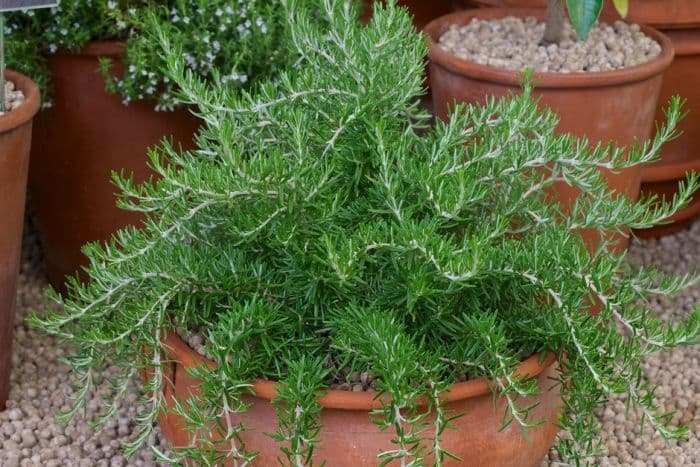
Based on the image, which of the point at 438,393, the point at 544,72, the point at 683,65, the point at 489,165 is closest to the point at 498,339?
the point at 438,393

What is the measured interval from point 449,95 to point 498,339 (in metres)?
0.93

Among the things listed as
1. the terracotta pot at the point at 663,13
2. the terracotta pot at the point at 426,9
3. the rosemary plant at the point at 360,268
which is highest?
the rosemary plant at the point at 360,268

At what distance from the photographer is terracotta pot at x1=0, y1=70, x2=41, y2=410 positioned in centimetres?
187

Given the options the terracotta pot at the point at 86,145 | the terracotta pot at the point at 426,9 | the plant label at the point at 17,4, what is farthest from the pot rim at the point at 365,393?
the terracotta pot at the point at 426,9

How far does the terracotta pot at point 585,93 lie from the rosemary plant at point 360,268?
1.51 ft

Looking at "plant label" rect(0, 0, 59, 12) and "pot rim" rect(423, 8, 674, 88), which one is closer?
"plant label" rect(0, 0, 59, 12)

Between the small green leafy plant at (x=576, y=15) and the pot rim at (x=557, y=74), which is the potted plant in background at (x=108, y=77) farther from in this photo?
the small green leafy plant at (x=576, y=15)

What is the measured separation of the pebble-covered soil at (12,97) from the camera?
1.94 metres

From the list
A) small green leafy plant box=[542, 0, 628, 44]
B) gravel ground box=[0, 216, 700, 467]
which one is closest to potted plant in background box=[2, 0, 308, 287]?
gravel ground box=[0, 216, 700, 467]

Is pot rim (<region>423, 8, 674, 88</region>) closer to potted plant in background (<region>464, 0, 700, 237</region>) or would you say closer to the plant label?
potted plant in background (<region>464, 0, 700, 237</region>)

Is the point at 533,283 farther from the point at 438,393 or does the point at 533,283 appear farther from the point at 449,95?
the point at 449,95

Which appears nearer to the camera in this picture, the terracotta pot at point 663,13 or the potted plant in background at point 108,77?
the potted plant in background at point 108,77

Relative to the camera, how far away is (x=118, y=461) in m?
1.90

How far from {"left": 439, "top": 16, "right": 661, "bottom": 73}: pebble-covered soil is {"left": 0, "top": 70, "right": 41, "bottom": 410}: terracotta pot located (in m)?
0.87
